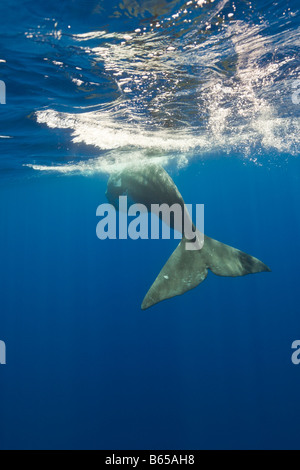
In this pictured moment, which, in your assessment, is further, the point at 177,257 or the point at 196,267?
the point at 177,257

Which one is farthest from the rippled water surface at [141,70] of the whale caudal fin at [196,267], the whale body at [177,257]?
the whale caudal fin at [196,267]

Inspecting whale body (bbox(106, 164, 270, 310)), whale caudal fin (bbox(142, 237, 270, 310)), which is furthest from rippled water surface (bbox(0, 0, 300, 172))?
whale caudal fin (bbox(142, 237, 270, 310))

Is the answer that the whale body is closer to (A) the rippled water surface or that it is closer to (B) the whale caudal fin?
(B) the whale caudal fin

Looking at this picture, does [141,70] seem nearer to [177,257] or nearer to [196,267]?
[177,257]

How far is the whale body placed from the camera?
669cm

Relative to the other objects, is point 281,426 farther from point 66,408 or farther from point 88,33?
point 88,33

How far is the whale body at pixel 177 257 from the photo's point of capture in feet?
21.9

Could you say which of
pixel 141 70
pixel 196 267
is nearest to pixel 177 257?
pixel 196 267

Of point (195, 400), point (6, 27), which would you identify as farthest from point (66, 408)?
point (6, 27)

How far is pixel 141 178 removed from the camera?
942cm

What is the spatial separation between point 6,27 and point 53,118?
617 centimetres

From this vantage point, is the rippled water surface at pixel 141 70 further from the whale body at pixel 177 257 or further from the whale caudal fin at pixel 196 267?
the whale caudal fin at pixel 196 267

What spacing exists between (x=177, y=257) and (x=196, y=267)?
0.54 m

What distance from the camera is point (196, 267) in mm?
7449
